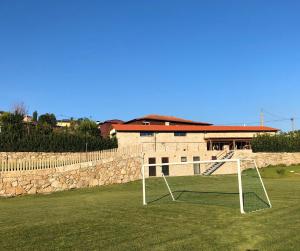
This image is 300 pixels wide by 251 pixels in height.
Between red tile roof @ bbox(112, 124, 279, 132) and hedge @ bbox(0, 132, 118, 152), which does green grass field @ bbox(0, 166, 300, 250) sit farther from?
red tile roof @ bbox(112, 124, 279, 132)

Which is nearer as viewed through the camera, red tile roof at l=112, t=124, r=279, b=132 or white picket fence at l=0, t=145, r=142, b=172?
white picket fence at l=0, t=145, r=142, b=172

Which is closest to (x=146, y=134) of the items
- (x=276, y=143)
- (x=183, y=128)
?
(x=183, y=128)

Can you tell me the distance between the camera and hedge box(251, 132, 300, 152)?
47.8 meters

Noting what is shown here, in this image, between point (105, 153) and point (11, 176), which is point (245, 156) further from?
point (11, 176)

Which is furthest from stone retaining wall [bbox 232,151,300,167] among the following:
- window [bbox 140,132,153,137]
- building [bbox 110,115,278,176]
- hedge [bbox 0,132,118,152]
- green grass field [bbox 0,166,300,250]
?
green grass field [bbox 0,166,300,250]

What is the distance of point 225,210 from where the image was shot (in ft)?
41.8

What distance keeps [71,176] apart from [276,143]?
31074 mm

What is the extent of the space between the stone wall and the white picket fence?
303 mm

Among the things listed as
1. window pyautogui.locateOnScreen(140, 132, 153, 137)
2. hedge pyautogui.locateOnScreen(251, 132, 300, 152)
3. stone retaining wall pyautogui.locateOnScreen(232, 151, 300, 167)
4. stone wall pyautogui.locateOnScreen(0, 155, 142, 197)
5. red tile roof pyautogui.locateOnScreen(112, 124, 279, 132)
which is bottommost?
stone wall pyautogui.locateOnScreen(0, 155, 142, 197)

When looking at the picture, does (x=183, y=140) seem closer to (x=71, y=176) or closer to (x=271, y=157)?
(x=271, y=157)

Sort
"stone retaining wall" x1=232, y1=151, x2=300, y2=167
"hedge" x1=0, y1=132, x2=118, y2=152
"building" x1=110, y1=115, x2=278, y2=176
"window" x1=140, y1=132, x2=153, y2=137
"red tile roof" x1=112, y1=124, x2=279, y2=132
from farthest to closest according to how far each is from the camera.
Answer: "window" x1=140, y1=132, x2=153, y2=137, "stone retaining wall" x1=232, y1=151, x2=300, y2=167, "red tile roof" x1=112, y1=124, x2=279, y2=132, "building" x1=110, y1=115, x2=278, y2=176, "hedge" x1=0, y1=132, x2=118, y2=152

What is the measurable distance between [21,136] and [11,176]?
41.5ft

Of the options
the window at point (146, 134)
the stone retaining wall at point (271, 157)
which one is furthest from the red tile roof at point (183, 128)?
the stone retaining wall at point (271, 157)

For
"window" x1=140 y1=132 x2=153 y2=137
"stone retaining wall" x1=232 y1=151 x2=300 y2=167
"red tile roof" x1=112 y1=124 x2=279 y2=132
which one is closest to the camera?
"red tile roof" x1=112 y1=124 x2=279 y2=132
